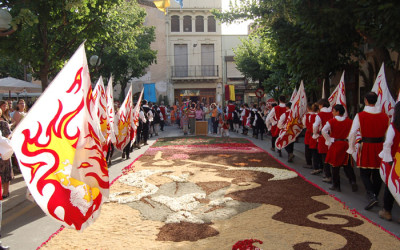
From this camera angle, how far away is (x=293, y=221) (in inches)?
231

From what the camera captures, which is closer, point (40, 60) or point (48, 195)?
point (48, 195)

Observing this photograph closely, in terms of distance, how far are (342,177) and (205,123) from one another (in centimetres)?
1393

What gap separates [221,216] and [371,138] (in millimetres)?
2918

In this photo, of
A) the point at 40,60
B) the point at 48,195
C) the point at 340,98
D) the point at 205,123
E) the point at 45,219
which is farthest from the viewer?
the point at 205,123

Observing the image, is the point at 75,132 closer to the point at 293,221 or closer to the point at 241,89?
the point at 293,221

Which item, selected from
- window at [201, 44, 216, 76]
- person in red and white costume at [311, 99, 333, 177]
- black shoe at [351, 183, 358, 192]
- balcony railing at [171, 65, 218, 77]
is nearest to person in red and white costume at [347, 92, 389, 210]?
black shoe at [351, 183, 358, 192]

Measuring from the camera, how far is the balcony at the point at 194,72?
44031 millimetres

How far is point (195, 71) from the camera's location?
44.2 metres

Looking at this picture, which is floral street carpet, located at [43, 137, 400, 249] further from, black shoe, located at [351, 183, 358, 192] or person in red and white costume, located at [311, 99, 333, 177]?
black shoe, located at [351, 183, 358, 192]

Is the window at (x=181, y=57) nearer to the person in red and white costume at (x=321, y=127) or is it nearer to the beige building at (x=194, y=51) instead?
the beige building at (x=194, y=51)

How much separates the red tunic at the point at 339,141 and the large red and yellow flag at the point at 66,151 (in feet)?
16.2

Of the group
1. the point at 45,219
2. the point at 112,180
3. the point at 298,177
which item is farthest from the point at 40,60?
the point at 298,177

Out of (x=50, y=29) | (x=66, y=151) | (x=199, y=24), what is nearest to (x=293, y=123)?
(x=50, y=29)

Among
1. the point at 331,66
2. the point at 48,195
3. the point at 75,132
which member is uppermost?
the point at 331,66
